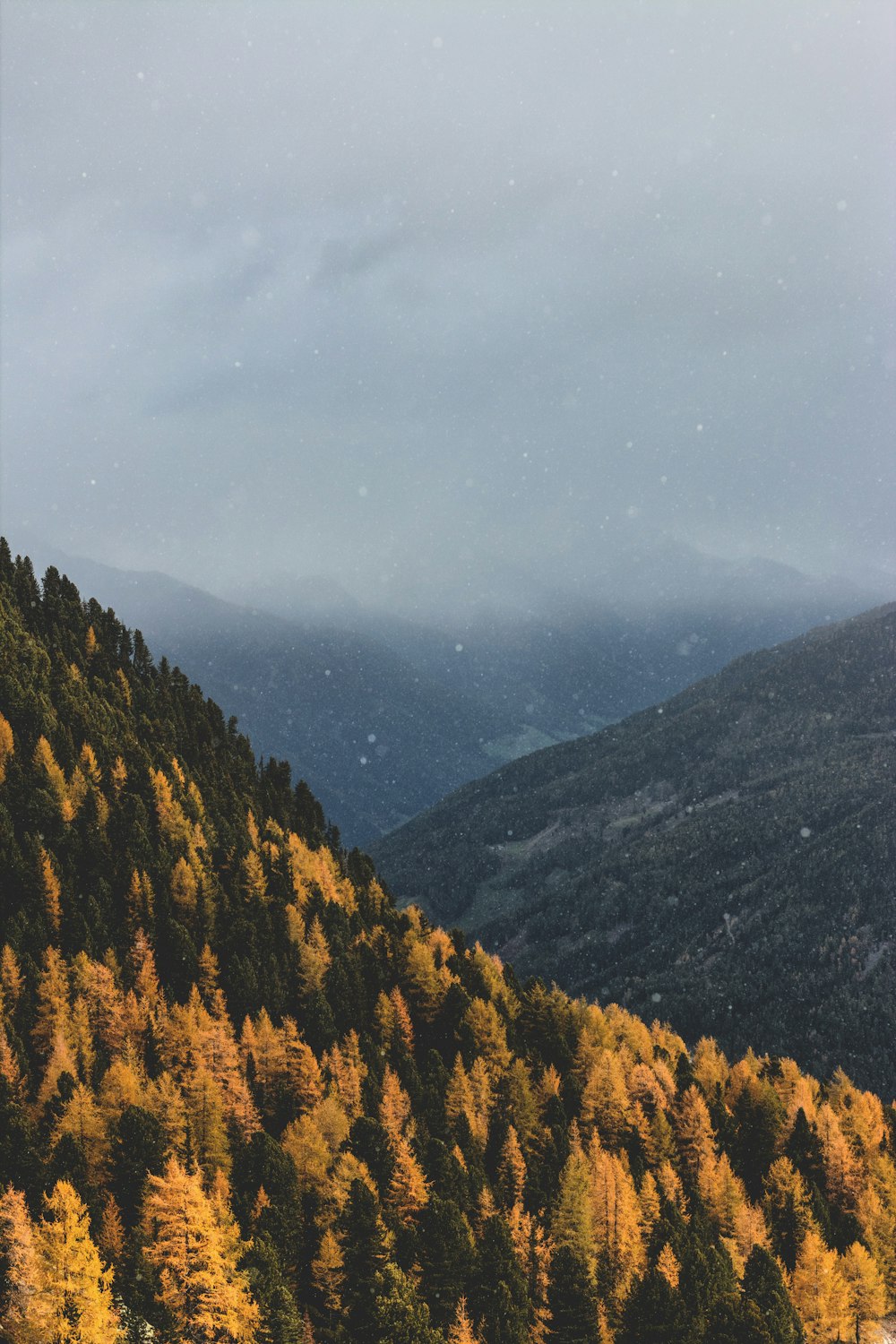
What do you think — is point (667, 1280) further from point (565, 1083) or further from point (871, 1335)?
point (565, 1083)

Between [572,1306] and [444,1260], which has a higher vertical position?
[444,1260]

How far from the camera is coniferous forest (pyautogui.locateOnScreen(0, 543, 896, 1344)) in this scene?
50.4 m

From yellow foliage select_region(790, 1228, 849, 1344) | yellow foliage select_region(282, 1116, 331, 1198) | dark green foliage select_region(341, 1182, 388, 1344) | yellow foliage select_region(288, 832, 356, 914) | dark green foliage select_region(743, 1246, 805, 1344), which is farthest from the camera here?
yellow foliage select_region(288, 832, 356, 914)

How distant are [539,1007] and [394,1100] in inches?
1301

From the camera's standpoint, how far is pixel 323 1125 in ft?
230

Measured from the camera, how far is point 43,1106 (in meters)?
65.5

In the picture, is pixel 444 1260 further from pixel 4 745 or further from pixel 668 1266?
pixel 4 745

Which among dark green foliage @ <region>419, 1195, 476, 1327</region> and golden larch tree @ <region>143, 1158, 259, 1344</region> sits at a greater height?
golden larch tree @ <region>143, 1158, 259, 1344</region>

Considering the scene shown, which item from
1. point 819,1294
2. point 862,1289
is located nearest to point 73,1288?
point 819,1294

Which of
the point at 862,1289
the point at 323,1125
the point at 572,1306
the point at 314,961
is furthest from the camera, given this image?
the point at 314,961

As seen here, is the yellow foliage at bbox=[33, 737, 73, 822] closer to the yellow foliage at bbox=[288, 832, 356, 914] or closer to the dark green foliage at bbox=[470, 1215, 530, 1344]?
the yellow foliage at bbox=[288, 832, 356, 914]

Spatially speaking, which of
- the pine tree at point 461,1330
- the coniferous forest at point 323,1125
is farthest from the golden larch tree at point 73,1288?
the pine tree at point 461,1330

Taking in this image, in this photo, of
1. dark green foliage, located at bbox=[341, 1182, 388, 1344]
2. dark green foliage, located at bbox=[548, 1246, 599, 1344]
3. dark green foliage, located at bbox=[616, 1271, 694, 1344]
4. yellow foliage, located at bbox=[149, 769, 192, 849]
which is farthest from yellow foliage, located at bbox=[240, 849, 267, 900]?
dark green foliage, located at bbox=[616, 1271, 694, 1344]

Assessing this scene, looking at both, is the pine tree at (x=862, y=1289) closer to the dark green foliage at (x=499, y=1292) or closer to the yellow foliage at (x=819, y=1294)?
the yellow foliage at (x=819, y=1294)
